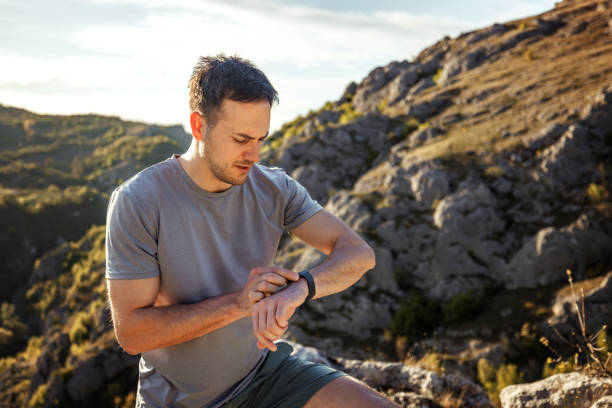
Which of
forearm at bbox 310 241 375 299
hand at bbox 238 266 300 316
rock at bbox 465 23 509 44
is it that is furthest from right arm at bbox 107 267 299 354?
rock at bbox 465 23 509 44

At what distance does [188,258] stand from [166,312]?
0.32 m

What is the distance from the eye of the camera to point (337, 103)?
1435 inches

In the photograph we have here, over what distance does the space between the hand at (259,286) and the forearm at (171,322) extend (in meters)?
0.04

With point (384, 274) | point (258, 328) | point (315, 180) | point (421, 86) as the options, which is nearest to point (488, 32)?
point (421, 86)

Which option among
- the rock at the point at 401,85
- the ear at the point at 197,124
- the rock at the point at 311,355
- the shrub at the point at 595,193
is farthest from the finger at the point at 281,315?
the rock at the point at 401,85

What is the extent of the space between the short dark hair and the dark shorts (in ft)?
5.02

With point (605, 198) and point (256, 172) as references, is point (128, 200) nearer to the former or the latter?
point (256, 172)

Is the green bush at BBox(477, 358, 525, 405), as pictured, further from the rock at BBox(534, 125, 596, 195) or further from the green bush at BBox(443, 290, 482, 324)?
the rock at BBox(534, 125, 596, 195)

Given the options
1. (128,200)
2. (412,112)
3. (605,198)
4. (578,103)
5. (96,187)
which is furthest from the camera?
(96,187)

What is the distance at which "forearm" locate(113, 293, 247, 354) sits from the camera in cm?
192

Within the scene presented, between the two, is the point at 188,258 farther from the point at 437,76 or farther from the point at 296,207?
the point at 437,76

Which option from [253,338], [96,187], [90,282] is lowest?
[90,282]

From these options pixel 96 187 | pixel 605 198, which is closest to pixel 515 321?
pixel 605 198

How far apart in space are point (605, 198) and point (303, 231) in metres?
14.5
